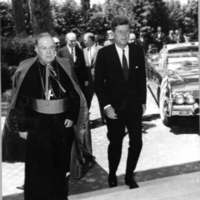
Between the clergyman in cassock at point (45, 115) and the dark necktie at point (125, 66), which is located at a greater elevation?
the dark necktie at point (125, 66)

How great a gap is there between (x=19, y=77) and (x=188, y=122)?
205 inches

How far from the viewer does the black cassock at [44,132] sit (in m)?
4.13

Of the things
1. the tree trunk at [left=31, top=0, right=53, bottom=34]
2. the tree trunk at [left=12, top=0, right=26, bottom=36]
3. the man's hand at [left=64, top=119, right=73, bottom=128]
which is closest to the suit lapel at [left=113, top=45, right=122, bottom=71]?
the man's hand at [left=64, top=119, right=73, bottom=128]

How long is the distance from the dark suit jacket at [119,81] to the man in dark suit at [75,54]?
291 centimetres

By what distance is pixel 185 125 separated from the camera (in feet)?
28.8

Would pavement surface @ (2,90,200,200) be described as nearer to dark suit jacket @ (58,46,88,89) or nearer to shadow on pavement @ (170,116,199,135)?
shadow on pavement @ (170,116,199,135)

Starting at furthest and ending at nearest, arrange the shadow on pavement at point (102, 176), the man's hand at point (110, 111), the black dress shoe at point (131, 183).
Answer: the shadow on pavement at point (102, 176), the black dress shoe at point (131, 183), the man's hand at point (110, 111)

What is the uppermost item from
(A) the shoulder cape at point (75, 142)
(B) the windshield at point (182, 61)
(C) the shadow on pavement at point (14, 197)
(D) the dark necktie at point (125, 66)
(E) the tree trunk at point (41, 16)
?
(E) the tree trunk at point (41, 16)

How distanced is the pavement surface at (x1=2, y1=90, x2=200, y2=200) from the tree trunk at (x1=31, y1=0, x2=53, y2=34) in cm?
263

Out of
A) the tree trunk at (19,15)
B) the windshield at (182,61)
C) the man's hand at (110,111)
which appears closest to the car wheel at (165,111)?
the windshield at (182,61)

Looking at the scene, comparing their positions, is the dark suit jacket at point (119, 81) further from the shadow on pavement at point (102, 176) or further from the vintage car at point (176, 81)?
the vintage car at point (176, 81)

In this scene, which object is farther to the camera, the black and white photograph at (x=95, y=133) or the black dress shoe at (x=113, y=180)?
the black dress shoe at (x=113, y=180)

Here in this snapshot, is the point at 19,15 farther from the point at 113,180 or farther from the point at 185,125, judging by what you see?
the point at 113,180

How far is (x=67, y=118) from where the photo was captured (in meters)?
4.24
